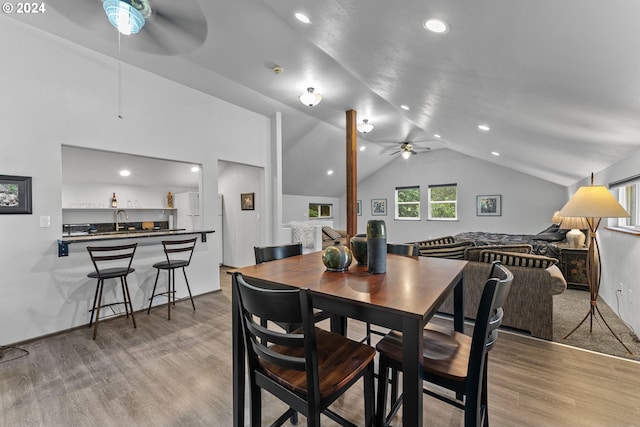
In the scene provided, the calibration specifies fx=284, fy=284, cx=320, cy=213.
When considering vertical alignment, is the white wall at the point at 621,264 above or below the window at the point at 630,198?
below

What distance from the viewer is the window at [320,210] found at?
9.05m

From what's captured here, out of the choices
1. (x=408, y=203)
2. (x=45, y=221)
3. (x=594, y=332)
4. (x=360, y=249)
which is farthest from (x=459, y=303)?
(x=408, y=203)

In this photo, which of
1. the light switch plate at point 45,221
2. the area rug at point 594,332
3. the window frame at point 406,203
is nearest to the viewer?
the area rug at point 594,332

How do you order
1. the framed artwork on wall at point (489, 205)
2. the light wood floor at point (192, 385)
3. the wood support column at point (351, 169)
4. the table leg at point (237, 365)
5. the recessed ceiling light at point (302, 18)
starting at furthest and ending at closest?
the framed artwork on wall at point (489, 205) < the wood support column at point (351, 169) < the recessed ceiling light at point (302, 18) < the light wood floor at point (192, 385) < the table leg at point (237, 365)

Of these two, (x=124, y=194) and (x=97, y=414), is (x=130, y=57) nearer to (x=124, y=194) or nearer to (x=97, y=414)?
(x=124, y=194)

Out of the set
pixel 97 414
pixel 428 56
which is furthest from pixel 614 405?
pixel 97 414

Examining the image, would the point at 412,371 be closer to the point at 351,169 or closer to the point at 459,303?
the point at 459,303

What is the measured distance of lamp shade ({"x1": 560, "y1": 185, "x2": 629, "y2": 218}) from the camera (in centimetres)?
230

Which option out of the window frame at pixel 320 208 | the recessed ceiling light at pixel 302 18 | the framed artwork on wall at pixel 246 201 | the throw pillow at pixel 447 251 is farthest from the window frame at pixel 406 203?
the recessed ceiling light at pixel 302 18

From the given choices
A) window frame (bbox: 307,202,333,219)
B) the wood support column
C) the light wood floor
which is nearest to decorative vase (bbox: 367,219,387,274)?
the light wood floor

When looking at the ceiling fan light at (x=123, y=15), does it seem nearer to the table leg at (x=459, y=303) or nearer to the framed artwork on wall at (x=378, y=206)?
the table leg at (x=459, y=303)

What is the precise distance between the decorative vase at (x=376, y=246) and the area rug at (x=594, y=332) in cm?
239

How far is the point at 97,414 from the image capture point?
1784 millimetres

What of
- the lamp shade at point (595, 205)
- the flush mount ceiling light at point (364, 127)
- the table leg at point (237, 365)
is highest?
the flush mount ceiling light at point (364, 127)
